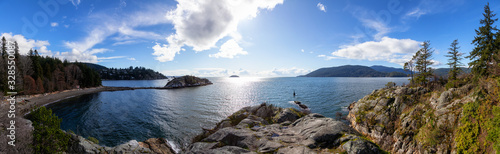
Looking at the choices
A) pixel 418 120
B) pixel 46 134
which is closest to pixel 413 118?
pixel 418 120

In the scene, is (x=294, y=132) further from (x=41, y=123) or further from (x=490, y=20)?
(x=490, y=20)

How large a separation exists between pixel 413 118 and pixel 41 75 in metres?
102

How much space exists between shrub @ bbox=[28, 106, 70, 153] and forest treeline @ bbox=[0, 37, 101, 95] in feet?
144

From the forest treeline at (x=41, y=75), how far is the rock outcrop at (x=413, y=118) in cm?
7011

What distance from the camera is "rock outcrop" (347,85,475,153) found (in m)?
12.1

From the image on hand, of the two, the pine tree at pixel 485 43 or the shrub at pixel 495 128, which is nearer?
the shrub at pixel 495 128

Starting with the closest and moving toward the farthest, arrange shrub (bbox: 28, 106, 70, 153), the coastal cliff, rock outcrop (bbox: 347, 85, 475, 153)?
shrub (bbox: 28, 106, 70, 153), the coastal cliff, rock outcrop (bbox: 347, 85, 475, 153)

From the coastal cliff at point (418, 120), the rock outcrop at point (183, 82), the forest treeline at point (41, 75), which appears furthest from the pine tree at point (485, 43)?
the rock outcrop at point (183, 82)

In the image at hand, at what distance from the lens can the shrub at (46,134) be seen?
37.0 ft

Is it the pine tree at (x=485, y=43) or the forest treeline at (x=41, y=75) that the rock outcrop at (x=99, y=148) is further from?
the forest treeline at (x=41, y=75)

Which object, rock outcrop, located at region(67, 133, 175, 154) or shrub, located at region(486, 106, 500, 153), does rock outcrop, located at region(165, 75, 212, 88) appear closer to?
rock outcrop, located at region(67, 133, 175, 154)

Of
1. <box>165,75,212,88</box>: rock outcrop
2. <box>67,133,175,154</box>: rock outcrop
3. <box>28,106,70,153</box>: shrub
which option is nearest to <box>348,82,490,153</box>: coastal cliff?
<box>67,133,175,154</box>: rock outcrop

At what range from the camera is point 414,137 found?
14.1m

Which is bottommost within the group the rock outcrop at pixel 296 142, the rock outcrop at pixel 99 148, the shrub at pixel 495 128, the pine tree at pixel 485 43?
the rock outcrop at pixel 99 148
